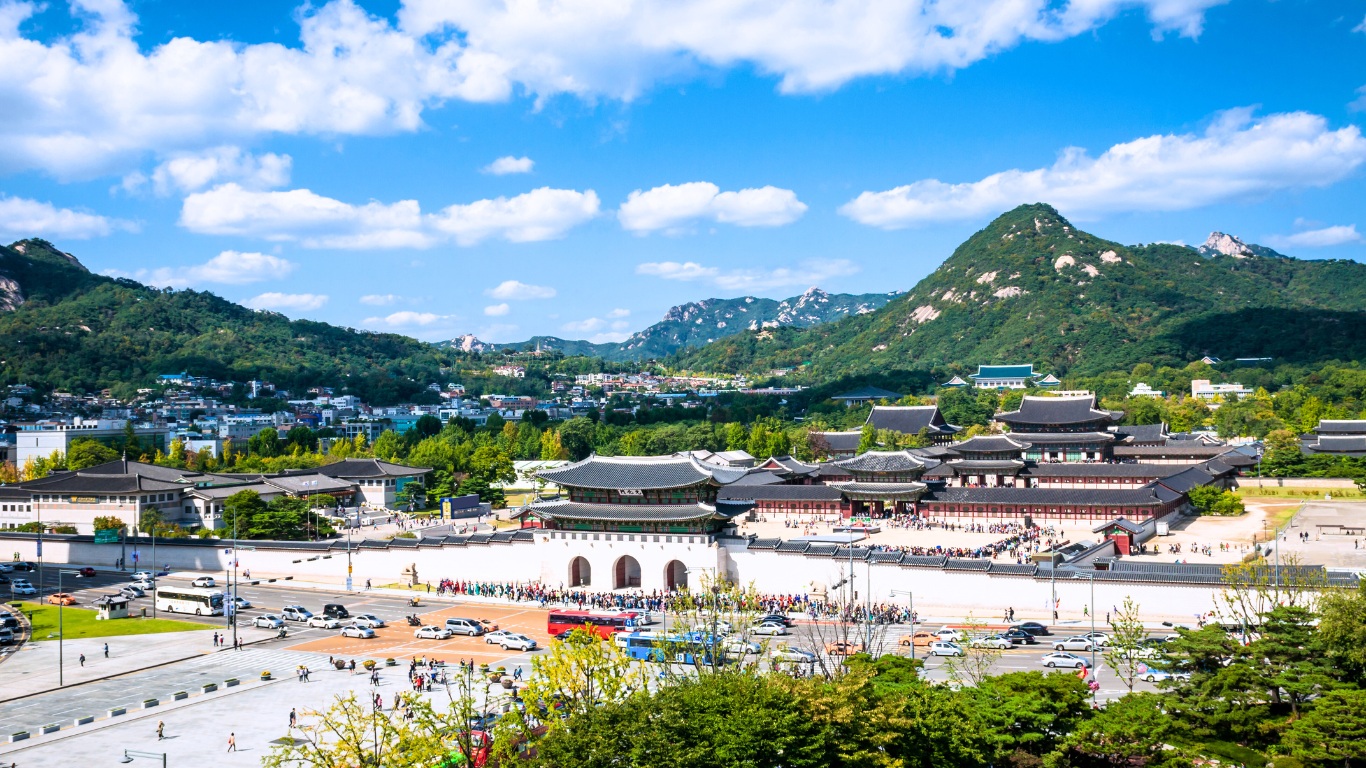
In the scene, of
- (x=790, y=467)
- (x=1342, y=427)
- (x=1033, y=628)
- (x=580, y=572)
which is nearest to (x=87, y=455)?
(x=580, y=572)

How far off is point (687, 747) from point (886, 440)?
224 ft

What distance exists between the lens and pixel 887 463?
6819cm

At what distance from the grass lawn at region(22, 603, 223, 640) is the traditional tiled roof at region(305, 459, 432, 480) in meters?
32.8

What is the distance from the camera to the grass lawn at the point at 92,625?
41812 mm

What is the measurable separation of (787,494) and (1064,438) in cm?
2416

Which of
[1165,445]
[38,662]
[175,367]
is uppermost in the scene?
[175,367]

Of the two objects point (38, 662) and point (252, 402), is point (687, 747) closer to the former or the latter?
point (38, 662)

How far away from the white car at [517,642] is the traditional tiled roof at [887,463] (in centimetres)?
3431

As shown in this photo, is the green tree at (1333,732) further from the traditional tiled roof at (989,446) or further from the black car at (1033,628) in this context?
the traditional tiled roof at (989,446)

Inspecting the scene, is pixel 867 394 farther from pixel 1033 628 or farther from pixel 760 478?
pixel 1033 628

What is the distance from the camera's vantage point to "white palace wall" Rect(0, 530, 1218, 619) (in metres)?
40.0

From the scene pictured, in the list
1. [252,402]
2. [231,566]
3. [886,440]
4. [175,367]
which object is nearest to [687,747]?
[231,566]

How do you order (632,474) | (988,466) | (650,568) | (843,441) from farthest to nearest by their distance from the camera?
(843,441)
(988,466)
(632,474)
(650,568)

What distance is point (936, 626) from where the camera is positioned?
39.4m
